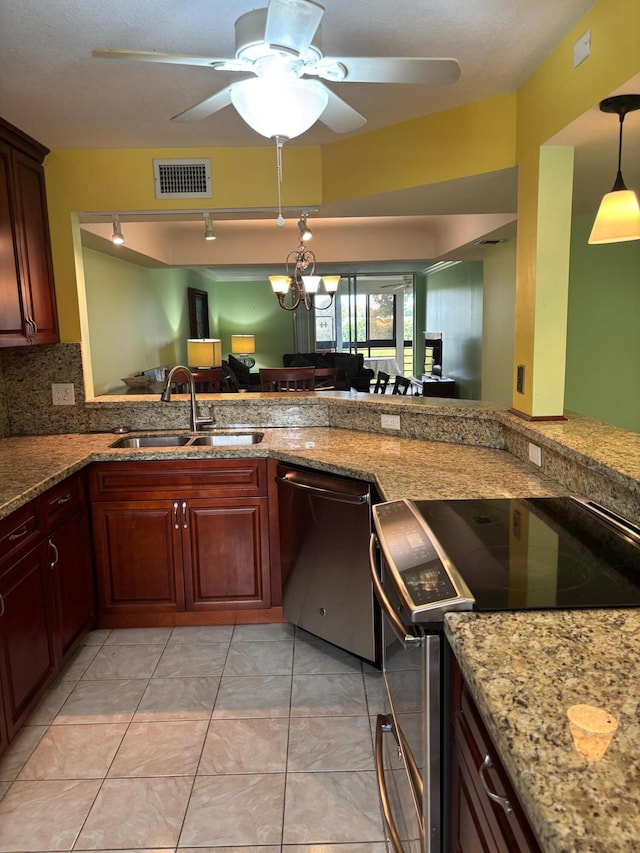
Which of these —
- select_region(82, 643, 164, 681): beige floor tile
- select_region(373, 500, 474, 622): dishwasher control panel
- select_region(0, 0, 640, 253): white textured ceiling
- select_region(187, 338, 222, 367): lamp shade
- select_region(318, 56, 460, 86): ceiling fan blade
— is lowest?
select_region(82, 643, 164, 681): beige floor tile

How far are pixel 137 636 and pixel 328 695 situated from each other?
103cm

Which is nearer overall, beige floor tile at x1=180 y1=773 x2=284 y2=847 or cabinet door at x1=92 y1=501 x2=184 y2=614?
beige floor tile at x1=180 y1=773 x2=284 y2=847

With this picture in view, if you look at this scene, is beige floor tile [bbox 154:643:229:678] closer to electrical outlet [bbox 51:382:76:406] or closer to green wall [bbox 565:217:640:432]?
electrical outlet [bbox 51:382:76:406]

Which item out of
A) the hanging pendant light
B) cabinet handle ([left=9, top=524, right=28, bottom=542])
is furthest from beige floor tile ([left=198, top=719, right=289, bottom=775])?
the hanging pendant light

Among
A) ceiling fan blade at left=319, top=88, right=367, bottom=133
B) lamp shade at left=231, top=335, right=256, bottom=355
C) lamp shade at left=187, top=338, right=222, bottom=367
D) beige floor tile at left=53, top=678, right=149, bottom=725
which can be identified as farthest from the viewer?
lamp shade at left=231, top=335, right=256, bottom=355

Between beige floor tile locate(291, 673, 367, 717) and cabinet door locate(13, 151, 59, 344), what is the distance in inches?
80.2

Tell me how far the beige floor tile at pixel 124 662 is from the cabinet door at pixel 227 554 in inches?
11.0

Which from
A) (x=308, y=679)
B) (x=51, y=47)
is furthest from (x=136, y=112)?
(x=308, y=679)

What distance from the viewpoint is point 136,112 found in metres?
2.51

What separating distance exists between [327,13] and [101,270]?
3.67m

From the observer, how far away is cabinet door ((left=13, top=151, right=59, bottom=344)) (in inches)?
111

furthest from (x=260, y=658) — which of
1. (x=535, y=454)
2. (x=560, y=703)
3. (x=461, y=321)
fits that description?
(x=461, y=321)

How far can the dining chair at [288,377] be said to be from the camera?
409cm

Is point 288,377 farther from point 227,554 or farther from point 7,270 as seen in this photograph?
point 7,270
